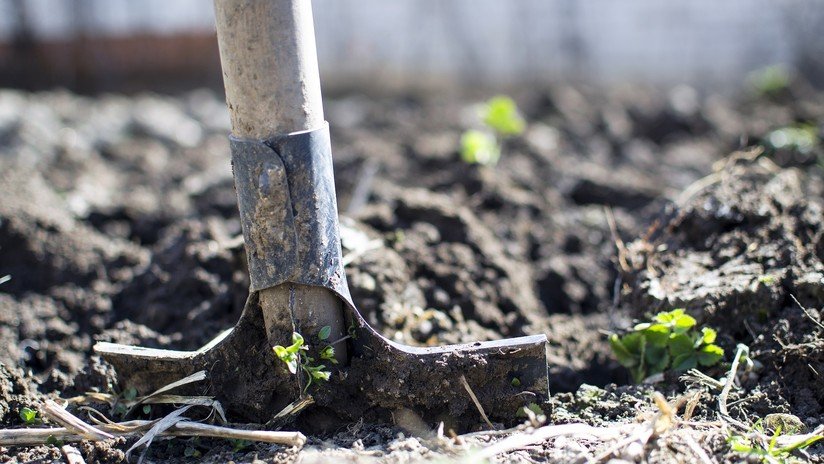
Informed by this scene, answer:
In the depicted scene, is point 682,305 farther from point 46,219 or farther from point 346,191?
point 46,219

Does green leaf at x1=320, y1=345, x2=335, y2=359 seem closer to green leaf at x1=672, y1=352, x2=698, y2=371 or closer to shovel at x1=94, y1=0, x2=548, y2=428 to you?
shovel at x1=94, y1=0, x2=548, y2=428

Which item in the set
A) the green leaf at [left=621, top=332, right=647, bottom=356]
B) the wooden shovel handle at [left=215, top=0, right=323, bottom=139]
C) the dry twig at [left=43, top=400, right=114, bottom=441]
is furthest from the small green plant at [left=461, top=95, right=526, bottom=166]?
the dry twig at [left=43, top=400, right=114, bottom=441]

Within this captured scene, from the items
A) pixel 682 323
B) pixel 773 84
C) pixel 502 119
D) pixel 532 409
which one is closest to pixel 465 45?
pixel 773 84

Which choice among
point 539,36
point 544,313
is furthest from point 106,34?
point 544,313

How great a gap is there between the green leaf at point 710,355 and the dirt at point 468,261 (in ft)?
0.15

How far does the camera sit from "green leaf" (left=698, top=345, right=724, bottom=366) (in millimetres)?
2205

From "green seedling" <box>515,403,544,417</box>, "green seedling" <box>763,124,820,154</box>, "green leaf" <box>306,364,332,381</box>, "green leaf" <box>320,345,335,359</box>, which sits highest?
Result: "green seedling" <box>763,124,820,154</box>

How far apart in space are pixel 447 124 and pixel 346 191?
199cm

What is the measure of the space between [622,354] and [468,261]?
835 mm

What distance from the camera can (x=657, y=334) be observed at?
7.47ft

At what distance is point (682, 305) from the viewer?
238cm

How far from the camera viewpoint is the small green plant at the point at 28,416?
2109 millimetres

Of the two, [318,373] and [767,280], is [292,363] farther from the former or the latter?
[767,280]

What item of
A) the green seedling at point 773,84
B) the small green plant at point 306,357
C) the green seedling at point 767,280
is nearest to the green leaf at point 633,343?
the green seedling at point 767,280
